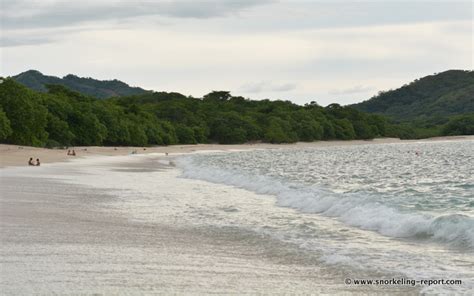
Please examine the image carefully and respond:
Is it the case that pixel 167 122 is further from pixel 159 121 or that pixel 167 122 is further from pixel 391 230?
pixel 391 230

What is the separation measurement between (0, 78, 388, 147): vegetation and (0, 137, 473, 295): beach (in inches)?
1946

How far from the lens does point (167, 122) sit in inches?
4823

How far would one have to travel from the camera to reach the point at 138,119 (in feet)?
364

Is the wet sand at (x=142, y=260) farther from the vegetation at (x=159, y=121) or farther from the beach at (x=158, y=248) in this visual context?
the vegetation at (x=159, y=121)

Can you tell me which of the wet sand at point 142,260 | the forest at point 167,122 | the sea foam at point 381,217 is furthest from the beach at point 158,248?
the forest at point 167,122

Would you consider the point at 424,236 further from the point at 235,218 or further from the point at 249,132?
the point at 249,132

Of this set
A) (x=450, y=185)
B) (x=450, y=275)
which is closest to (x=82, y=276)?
(x=450, y=275)

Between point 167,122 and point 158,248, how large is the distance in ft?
366

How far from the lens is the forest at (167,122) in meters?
72.0

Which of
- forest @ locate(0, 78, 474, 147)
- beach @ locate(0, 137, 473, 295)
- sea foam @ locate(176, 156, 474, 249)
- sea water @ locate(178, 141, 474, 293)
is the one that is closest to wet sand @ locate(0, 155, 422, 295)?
beach @ locate(0, 137, 473, 295)

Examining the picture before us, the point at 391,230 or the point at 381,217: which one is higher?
the point at 381,217

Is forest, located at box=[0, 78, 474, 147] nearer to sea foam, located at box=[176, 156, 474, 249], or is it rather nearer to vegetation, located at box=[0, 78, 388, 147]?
vegetation, located at box=[0, 78, 388, 147]

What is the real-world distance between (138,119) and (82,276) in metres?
103

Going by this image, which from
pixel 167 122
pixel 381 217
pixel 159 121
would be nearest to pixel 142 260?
pixel 381 217
